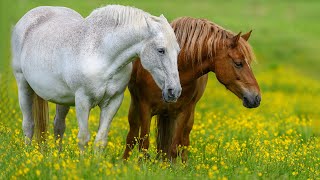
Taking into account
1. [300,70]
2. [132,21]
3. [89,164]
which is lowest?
[300,70]

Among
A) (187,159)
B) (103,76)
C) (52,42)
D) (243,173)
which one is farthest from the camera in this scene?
(187,159)

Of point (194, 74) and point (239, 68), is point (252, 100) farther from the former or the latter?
point (194, 74)

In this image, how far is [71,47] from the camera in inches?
330

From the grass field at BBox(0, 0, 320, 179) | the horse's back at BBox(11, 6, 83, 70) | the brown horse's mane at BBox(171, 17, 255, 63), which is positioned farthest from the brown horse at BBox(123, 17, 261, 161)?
the horse's back at BBox(11, 6, 83, 70)

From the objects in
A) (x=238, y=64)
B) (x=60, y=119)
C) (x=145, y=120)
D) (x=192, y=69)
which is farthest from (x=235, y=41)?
(x=60, y=119)

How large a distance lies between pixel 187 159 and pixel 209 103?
638cm

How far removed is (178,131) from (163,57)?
1.67 meters

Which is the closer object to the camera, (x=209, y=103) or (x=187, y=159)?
(x=187, y=159)

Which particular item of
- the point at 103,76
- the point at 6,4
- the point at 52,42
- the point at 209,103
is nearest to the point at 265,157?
the point at 103,76

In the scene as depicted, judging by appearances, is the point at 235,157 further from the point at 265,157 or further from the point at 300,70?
the point at 300,70

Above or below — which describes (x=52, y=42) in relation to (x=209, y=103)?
above

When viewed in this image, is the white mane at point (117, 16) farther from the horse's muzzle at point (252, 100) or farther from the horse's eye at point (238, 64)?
the horse's muzzle at point (252, 100)

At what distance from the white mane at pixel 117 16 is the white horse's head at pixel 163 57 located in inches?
5.8

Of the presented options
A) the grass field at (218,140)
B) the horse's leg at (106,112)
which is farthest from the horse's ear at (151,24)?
the grass field at (218,140)
